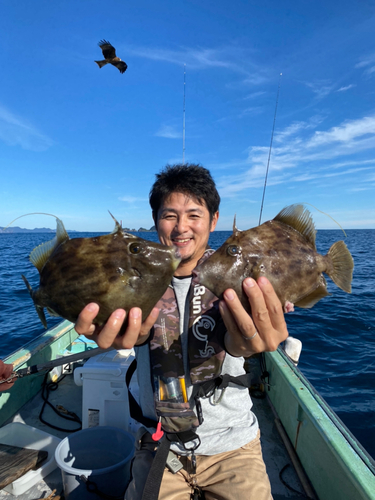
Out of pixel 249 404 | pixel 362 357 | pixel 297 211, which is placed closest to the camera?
pixel 297 211

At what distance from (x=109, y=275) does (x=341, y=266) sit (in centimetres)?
172

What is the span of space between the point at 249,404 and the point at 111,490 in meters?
1.67

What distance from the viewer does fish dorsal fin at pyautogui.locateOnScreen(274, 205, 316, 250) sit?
2.34m

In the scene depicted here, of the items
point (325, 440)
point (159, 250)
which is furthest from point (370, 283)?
point (159, 250)

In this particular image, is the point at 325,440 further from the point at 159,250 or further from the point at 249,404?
the point at 159,250

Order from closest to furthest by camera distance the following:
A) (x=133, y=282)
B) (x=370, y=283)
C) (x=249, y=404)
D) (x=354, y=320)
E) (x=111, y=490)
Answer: (x=133, y=282) → (x=249, y=404) → (x=111, y=490) → (x=354, y=320) → (x=370, y=283)

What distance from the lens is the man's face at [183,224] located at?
2.78 m

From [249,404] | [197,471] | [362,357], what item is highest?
[249,404]

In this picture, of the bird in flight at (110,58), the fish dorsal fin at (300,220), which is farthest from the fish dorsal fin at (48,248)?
the bird in flight at (110,58)

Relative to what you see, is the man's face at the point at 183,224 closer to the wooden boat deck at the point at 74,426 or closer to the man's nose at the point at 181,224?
the man's nose at the point at 181,224

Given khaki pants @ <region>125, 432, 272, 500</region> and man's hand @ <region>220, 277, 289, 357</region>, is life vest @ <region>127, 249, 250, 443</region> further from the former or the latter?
man's hand @ <region>220, 277, 289, 357</region>

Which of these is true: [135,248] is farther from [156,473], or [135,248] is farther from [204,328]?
[156,473]

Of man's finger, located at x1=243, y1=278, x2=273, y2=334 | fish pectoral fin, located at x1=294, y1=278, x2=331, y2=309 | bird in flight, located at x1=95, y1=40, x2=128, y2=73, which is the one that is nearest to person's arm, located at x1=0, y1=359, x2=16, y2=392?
man's finger, located at x1=243, y1=278, x2=273, y2=334

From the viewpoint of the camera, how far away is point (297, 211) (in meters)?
2.36
